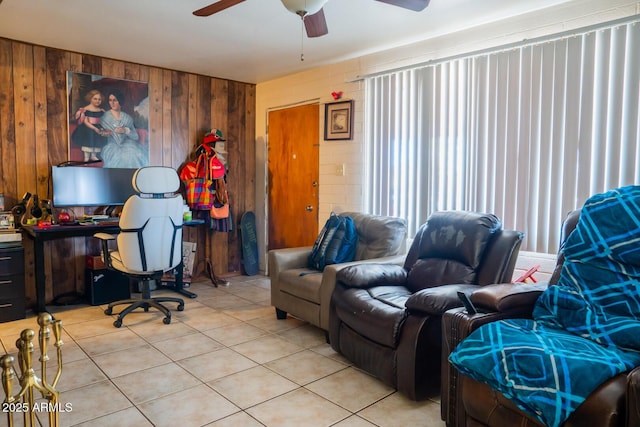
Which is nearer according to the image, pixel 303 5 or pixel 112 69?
pixel 303 5

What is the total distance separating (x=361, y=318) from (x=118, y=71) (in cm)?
351

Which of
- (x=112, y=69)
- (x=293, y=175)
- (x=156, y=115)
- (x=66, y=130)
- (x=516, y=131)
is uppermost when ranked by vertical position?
(x=112, y=69)

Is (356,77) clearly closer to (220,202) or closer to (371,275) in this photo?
(220,202)

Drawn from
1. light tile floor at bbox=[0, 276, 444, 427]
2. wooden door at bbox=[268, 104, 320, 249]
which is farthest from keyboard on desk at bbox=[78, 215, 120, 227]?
wooden door at bbox=[268, 104, 320, 249]

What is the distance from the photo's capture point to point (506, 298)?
1980 mm

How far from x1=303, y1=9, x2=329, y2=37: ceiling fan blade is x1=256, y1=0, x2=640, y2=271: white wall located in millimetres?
1255

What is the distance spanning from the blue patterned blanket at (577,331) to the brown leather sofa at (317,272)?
141 cm

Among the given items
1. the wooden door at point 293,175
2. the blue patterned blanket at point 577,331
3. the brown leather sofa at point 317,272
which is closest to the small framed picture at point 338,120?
the wooden door at point 293,175

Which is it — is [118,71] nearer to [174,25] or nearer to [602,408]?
[174,25]

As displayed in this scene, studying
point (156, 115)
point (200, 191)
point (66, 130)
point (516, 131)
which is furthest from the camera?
point (200, 191)

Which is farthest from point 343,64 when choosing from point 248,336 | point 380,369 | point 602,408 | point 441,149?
point 602,408

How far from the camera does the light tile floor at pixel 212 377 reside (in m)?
2.19

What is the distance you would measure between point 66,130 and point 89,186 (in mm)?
558

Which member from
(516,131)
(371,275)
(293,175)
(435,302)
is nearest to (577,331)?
(435,302)
